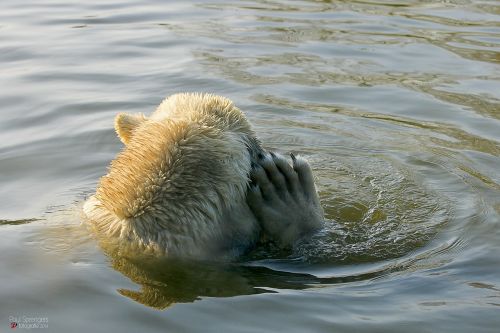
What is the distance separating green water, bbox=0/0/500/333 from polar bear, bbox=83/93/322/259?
0.51 ft

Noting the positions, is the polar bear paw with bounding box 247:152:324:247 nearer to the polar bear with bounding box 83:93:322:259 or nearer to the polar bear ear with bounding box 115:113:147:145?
the polar bear with bounding box 83:93:322:259

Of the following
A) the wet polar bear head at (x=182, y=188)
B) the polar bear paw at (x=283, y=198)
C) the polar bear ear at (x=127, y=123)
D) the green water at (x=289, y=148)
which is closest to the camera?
the green water at (x=289, y=148)

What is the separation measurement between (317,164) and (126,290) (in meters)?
2.63

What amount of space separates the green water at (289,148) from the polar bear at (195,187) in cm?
16

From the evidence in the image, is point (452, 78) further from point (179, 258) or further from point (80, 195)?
point (179, 258)

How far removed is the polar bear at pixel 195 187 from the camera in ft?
15.2

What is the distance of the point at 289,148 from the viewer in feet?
24.3

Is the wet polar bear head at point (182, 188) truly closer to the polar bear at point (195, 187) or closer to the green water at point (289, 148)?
the polar bear at point (195, 187)

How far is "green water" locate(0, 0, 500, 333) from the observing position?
4531mm

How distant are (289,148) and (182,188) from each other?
111 inches

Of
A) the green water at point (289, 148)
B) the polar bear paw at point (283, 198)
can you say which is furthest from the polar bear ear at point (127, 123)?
the polar bear paw at point (283, 198)

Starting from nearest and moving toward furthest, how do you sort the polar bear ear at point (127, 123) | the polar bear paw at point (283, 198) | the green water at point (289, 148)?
the green water at point (289, 148) → the polar bear paw at point (283, 198) → the polar bear ear at point (127, 123)

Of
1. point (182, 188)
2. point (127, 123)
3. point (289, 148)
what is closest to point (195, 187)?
point (182, 188)

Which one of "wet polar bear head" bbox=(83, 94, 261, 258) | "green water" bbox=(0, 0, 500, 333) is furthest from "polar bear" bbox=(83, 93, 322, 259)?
"green water" bbox=(0, 0, 500, 333)
